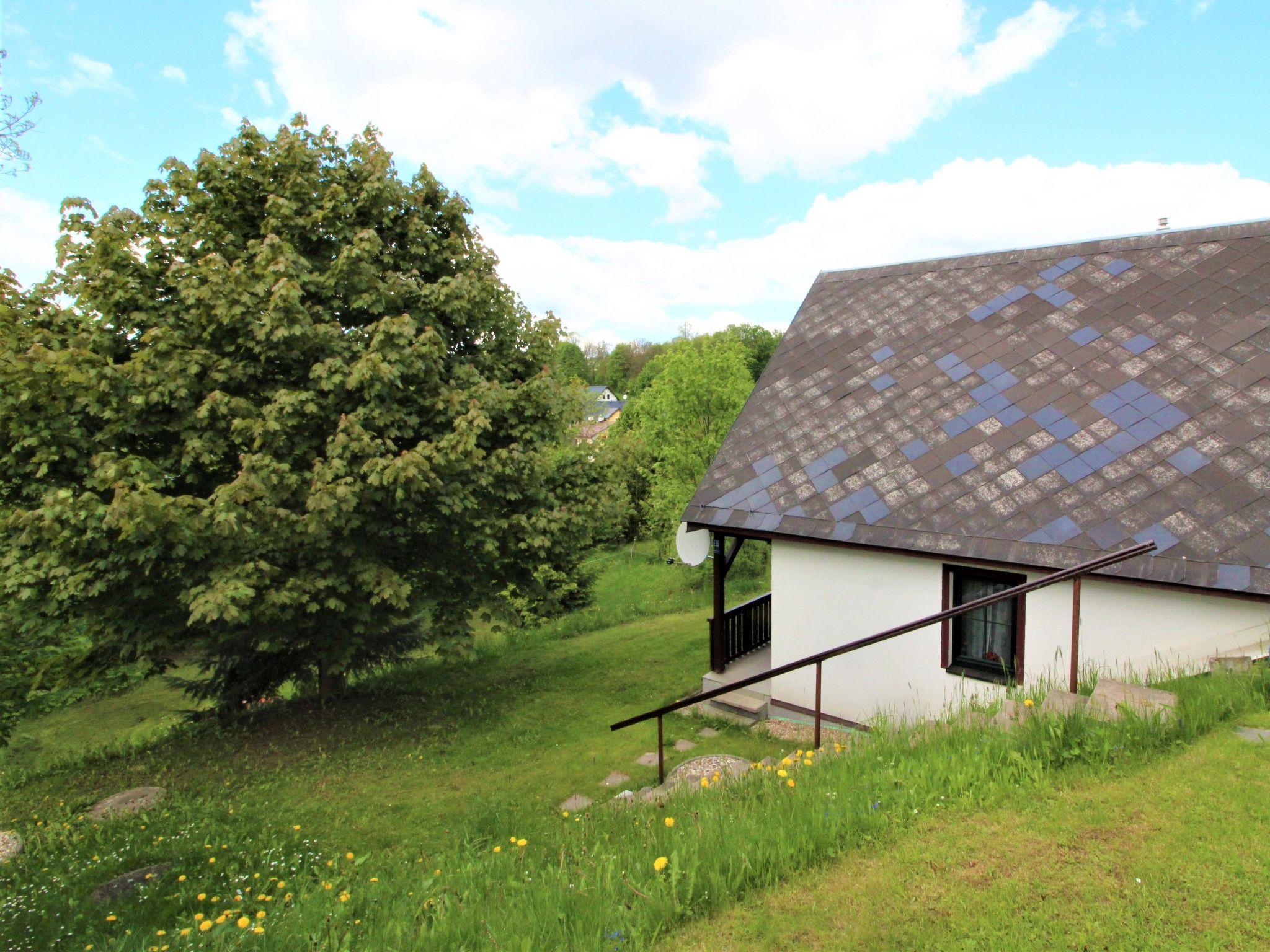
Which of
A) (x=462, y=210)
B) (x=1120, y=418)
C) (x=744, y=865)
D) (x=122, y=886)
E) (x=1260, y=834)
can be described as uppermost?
(x=462, y=210)

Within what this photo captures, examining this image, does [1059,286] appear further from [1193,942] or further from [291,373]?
[291,373]

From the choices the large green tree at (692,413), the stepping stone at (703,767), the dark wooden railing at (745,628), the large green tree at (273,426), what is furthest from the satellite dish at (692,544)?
the large green tree at (692,413)

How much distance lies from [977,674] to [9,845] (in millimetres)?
9083

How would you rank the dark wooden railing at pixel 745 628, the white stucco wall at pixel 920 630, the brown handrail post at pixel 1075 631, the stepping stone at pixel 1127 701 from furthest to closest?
the dark wooden railing at pixel 745 628 → the white stucco wall at pixel 920 630 → the brown handrail post at pixel 1075 631 → the stepping stone at pixel 1127 701

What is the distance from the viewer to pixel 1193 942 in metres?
2.49

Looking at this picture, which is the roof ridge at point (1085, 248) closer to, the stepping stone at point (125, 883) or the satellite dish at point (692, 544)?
the satellite dish at point (692, 544)

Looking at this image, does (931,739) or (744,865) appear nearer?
(744,865)

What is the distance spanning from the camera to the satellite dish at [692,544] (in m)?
9.11

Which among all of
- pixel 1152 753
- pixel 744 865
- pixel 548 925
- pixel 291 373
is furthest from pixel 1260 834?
pixel 291 373

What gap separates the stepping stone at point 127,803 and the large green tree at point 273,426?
1.45 meters

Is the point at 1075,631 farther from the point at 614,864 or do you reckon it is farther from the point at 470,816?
the point at 470,816

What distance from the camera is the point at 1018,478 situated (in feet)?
23.7

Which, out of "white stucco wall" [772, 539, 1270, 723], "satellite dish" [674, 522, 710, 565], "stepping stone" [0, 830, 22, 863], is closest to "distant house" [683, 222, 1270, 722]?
"white stucco wall" [772, 539, 1270, 723]

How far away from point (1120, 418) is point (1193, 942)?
6.00 metres
